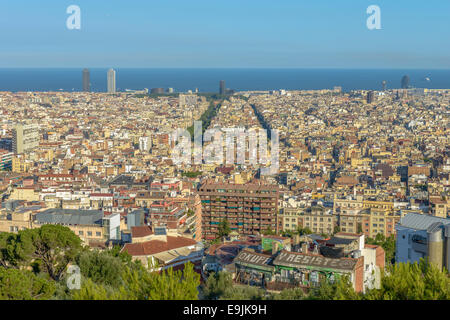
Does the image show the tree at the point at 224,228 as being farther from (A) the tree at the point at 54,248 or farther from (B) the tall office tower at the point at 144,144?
(B) the tall office tower at the point at 144,144

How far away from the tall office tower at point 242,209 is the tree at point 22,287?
9.10 metres

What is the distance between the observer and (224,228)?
15.3m

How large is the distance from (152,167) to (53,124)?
61.7 ft

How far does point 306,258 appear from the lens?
7.64 metres

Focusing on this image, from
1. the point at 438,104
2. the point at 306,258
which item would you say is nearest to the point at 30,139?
the point at 306,258

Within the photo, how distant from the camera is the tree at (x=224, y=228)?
49.6ft

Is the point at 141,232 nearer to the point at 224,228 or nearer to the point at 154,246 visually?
the point at 154,246

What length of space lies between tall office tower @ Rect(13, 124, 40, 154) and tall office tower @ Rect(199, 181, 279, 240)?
52.8 feet

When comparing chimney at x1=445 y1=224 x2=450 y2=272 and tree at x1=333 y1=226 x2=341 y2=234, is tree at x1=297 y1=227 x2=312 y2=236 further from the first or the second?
chimney at x1=445 y1=224 x2=450 y2=272

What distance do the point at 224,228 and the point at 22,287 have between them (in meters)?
9.10
